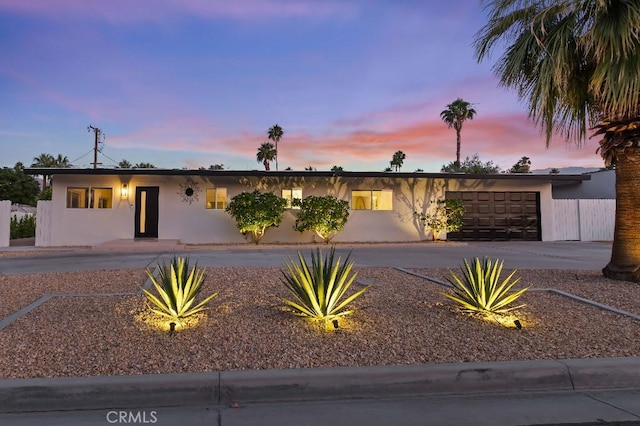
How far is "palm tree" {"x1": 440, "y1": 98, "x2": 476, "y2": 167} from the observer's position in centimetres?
3806

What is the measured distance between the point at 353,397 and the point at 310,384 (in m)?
0.38

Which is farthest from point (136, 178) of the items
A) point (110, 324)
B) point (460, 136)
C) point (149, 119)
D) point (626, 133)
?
point (460, 136)

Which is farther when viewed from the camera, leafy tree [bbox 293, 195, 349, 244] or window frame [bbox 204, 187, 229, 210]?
window frame [bbox 204, 187, 229, 210]

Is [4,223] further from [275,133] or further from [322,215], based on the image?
[275,133]

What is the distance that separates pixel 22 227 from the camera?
20.8m

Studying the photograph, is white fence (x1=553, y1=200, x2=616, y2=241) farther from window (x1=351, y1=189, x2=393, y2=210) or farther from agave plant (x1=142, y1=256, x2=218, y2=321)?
agave plant (x1=142, y1=256, x2=218, y2=321)

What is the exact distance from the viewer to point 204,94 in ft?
58.1

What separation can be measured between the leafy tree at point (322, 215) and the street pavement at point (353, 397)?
43.0 ft

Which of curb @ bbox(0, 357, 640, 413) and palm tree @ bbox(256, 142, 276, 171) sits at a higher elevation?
palm tree @ bbox(256, 142, 276, 171)

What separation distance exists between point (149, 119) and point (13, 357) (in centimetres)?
1809

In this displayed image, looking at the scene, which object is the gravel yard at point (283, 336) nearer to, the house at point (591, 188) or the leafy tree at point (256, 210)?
the leafy tree at point (256, 210)

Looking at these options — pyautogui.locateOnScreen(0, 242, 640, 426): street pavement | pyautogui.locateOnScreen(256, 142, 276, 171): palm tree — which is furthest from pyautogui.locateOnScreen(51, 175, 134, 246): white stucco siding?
pyautogui.locateOnScreen(256, 142, 276, 171): palm tree

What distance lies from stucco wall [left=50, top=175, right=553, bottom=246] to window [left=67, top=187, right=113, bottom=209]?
0.22m

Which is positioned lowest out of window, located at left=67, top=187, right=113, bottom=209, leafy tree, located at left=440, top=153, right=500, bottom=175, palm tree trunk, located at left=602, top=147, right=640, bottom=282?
palm tree trunk, located at left=602, top=147, right=640, bottom=282
